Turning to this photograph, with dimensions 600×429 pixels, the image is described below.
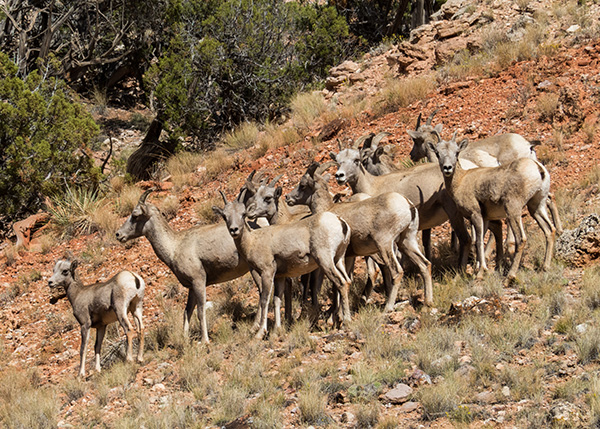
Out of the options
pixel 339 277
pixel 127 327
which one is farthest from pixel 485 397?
pixel 127 327

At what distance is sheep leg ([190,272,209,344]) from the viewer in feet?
36.0

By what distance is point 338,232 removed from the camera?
33.5 feet

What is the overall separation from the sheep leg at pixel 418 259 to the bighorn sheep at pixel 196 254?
8.31 feet

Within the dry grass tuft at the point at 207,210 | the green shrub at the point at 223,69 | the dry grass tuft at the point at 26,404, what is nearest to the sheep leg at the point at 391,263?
the dry grass tuft at the point at 26,404

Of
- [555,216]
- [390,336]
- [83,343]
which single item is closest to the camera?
[390,336]

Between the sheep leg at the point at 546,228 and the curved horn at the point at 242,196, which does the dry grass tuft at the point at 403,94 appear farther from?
the sheep leg at the point at 546,228

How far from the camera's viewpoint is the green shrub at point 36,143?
759 inches

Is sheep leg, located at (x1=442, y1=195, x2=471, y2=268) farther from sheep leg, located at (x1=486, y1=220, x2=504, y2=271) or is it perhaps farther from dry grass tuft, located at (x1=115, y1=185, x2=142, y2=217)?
dry grass tuft, located at (x1=115, y1=185, x2=142, y2=217)

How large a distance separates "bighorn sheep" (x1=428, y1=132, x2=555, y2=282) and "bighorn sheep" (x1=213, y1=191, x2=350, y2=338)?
6.56 ft

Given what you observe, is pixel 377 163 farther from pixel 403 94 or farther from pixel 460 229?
pixel 403 94

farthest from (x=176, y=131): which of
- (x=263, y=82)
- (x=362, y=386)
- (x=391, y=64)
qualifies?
(x=362, y=386)

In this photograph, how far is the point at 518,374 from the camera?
25.8 ft

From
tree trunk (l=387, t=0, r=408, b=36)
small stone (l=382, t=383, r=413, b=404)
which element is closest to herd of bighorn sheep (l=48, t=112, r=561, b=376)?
small stone (l=382, t=383, r=413, b=404)

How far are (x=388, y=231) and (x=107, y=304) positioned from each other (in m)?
4.44
